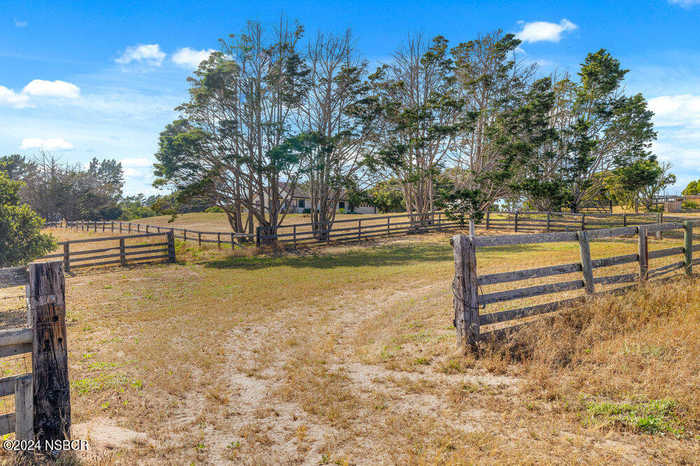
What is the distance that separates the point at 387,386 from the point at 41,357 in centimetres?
379

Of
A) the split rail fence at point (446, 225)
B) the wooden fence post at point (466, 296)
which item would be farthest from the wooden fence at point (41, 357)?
the split rail fence at point (446, 225)

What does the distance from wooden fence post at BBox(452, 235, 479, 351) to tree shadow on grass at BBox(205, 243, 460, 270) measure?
37.4 feet

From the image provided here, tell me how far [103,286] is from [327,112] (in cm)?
1753

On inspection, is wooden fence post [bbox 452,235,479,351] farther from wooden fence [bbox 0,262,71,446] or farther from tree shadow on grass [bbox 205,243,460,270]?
tree shadow on grass [bbox 205,243,460,270]

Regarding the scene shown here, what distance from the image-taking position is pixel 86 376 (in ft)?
19.3

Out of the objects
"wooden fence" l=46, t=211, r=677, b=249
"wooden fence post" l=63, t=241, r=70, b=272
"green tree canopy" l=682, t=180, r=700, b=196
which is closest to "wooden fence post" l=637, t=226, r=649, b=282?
"wooden fence" l=46, t=211, r=677, b=249

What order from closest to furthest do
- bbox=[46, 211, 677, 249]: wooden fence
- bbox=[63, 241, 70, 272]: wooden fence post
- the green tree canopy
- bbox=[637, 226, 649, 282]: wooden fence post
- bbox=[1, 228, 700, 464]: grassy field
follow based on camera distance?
bbox=[1, 228, 700, 464]: grassy field → bbox=[637, 226, 649, 282]: wooden fence post → bbox=[63, 241, 70, 272]: wooden fence post → bbox=[46, 211, 677, 249]: wooden fence → the green tree canopy

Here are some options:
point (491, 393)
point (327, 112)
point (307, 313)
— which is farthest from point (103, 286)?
point (327, 112)

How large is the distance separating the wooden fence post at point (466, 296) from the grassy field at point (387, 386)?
0.35 m

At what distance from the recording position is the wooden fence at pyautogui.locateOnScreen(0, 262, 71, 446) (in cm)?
343

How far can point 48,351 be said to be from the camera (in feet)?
11.7

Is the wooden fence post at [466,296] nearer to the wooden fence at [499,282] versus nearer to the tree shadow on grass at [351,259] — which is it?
the wooden fence at [499,282]

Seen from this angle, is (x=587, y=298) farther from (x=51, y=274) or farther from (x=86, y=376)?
(x=86, y=376)

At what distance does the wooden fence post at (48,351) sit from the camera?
139 inches
